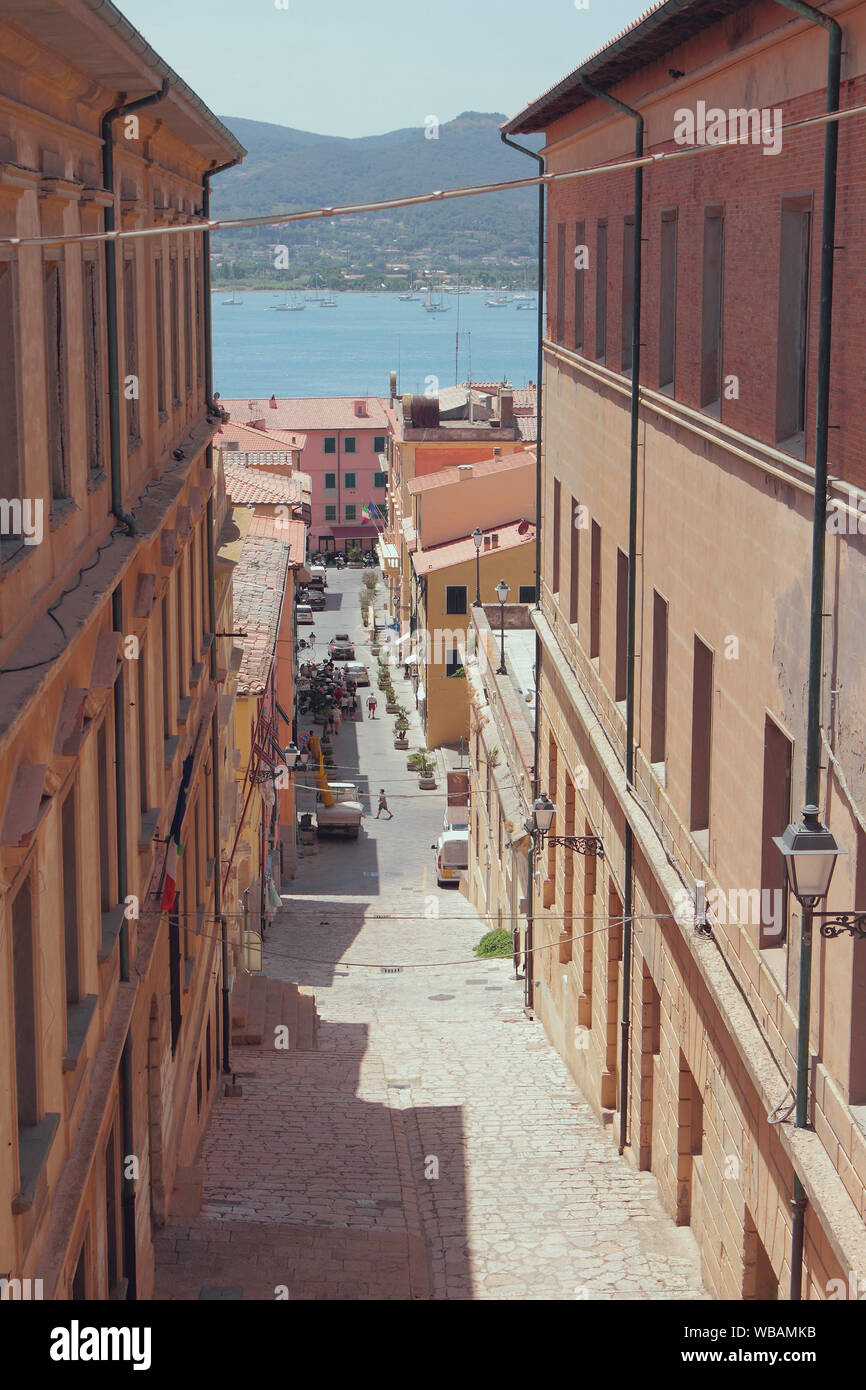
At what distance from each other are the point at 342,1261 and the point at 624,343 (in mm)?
10145

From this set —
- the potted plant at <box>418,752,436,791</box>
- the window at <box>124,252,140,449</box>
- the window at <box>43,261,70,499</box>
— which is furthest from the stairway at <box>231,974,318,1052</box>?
the potted plant at <box>418,752,436,791</box>

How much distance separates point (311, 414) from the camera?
10869 centimetres

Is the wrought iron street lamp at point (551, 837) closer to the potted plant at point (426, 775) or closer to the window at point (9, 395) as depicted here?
the window at point (9, 395)

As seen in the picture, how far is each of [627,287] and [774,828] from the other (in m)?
8.66

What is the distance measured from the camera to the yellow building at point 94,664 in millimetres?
8773

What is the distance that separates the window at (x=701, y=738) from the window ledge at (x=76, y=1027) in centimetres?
595

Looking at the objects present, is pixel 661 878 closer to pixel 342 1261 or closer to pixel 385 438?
pixel 342 1261

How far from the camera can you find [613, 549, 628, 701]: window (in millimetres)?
19375

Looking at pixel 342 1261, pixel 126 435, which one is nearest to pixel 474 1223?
pixel 342 1261

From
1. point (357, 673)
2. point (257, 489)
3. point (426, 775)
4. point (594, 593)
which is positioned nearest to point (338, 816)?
point (426, 775)

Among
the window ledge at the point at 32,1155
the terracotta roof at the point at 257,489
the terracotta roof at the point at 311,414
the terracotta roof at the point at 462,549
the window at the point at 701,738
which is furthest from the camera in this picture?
the terracotta roof at the point at 311,414

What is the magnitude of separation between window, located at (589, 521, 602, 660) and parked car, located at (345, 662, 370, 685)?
49244mm

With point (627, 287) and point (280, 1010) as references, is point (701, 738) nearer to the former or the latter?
point (627, 287)

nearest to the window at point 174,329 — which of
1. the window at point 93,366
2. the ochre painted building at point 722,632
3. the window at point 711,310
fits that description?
the ochre painted building at point 722,632
